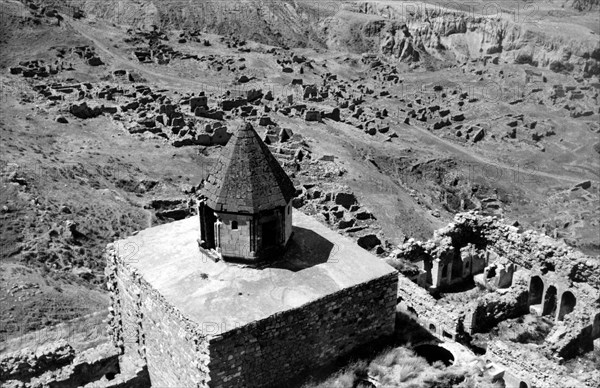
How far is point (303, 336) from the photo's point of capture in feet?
38.7

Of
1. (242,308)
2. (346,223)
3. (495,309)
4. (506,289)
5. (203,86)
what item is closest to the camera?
(242,308)

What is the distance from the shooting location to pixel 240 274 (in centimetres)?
1266

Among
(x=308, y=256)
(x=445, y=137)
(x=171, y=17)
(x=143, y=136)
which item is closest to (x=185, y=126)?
(x=143, y=136)

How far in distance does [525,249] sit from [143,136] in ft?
91.0

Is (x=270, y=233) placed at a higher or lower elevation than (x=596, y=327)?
higher

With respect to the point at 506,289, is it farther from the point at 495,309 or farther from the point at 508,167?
the point at 508,167

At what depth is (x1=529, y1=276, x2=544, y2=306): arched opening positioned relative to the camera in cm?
1980

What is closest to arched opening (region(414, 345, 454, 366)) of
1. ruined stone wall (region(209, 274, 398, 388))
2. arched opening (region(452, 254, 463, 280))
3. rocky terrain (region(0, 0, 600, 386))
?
ruined stone wall (region(209, 274, 398, 388))

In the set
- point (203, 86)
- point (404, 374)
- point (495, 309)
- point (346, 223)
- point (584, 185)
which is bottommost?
point (584, 185)

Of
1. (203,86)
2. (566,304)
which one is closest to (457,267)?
(566,304)

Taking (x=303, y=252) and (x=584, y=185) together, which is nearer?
(x=303, y=252)

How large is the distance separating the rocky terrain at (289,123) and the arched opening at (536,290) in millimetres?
777

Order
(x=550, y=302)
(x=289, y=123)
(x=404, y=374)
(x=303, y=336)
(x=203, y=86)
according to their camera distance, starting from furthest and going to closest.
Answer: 1. (x=203, y=86)
2. (x=289, y=123)
3. (x=550, y=302)
4. (x=404, y=374)
5. (x=303, y=336)

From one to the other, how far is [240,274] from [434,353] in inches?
193
